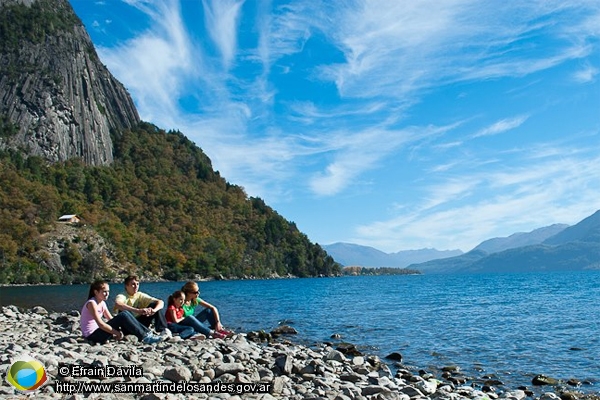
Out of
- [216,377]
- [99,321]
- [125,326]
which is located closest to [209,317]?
[125,326]

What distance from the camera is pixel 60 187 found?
154 m

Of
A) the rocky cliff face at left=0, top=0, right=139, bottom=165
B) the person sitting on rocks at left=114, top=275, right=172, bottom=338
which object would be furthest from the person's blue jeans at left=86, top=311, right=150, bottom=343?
the rocky cliff face at left=0, top=0, right=139, bottom=165

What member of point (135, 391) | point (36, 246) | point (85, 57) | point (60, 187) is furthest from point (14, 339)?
point (85, 57)

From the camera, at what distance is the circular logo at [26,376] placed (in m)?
8.21

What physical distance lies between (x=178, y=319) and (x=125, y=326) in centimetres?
275

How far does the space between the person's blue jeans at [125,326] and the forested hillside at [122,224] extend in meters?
102

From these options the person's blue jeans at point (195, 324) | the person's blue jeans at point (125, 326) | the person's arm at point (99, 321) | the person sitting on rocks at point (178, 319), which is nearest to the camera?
the person's arm at point (99, 321)

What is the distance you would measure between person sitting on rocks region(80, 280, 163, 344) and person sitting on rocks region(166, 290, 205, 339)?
151cm

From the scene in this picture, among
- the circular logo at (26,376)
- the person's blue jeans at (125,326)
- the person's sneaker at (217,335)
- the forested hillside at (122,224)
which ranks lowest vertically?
the person's sneaker at (217,335)

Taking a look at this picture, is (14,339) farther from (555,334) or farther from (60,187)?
(60,187)

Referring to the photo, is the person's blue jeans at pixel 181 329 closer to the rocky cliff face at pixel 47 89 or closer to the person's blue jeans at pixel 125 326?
the person's blue jeans at pixel 125 326

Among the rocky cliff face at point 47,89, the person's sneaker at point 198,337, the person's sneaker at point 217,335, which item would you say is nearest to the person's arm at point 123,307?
the person's sneaker at point 198,337

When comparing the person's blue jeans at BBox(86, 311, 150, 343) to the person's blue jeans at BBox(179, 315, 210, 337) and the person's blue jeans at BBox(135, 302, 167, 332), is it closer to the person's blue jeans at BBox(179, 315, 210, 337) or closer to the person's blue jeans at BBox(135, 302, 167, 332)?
the person's blue jeans at BBox(135, 302, 167, 332)

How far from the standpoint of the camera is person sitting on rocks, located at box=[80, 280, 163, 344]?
44.9ft
